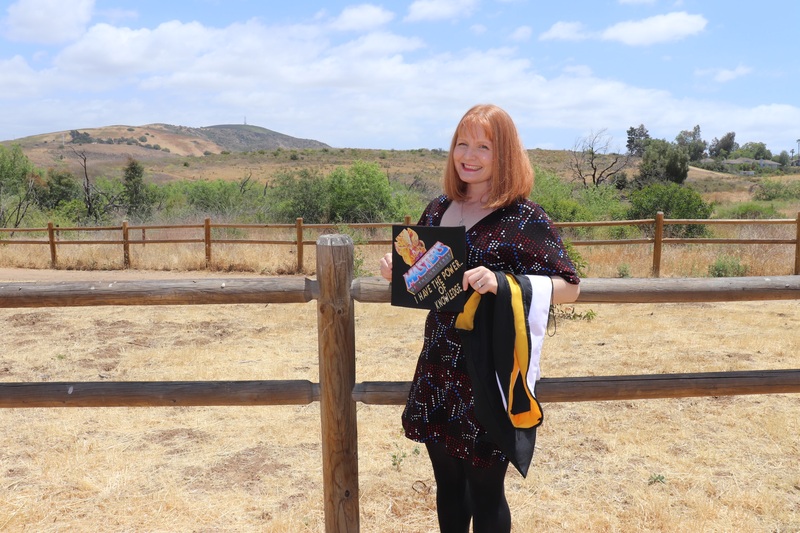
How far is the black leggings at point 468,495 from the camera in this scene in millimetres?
2170

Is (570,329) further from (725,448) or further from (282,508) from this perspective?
(282,508)

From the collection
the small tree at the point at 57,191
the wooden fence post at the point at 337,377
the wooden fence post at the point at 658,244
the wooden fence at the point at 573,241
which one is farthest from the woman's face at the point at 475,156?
the small tree at the point at 57,191

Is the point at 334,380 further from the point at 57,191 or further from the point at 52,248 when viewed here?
the point at 57,191

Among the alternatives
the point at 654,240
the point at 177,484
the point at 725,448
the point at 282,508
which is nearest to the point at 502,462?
the point at 282,508

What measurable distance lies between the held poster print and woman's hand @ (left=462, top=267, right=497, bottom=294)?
0.04 metres

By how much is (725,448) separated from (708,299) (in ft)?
6.96

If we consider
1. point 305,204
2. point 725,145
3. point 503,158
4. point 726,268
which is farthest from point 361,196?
point 725,145

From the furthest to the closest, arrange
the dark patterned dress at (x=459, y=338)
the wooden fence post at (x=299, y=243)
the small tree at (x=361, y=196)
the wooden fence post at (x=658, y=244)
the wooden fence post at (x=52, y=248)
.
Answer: the small tree at (x=361, y=196) < the wooden fence post at (x=52, y=248) < the wooden fence post at (x=299, y=243) < the wooden fence post at (x=658, y=244) < the dark patterned dress at (x=459, y=338)

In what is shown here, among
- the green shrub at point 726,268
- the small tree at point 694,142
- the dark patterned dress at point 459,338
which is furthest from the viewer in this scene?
the small tree at point 694,142

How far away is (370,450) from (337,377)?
6.43 ft

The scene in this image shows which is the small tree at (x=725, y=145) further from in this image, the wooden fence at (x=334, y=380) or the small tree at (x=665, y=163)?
the wooden fence at (x=334, y=380)

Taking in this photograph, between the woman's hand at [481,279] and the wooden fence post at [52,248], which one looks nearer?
the woman's hand at [481,279]

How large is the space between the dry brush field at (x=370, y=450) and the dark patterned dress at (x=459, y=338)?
139cm

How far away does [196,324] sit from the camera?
848 centimetres
